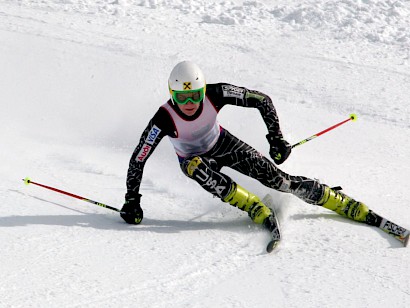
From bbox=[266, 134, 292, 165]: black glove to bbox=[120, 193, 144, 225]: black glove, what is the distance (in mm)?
1041

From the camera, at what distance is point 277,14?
11305mm

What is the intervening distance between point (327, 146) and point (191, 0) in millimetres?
5870

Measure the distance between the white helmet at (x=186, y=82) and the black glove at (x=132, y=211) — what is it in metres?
0.79

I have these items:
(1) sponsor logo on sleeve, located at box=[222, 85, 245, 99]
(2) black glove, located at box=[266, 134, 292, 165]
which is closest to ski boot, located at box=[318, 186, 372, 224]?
(2) black glove, located at box=[266, 134, 292, 165]

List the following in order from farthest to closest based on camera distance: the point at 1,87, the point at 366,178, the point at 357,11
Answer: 1. the point at 357,11
2. the point at 1,87
3. the point at 366,178

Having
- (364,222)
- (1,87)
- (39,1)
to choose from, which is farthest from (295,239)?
(39,1)

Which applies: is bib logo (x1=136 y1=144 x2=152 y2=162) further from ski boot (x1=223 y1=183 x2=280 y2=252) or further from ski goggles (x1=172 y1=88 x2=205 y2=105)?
ski boot (x1=223 y1=183 x2=280 y2=252)

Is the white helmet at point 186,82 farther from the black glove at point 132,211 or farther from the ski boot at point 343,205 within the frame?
the ski boot at point 343,205

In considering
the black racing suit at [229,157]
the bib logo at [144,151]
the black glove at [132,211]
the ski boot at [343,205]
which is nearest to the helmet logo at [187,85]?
the black racing suit at [229,157]

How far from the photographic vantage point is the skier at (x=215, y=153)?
4.56 meters

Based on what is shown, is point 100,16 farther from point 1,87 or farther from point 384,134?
point 384,134

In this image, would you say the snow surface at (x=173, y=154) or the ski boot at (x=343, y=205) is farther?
the ski boot at (x=343, y=205)

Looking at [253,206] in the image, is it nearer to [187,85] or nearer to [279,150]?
[279,150]

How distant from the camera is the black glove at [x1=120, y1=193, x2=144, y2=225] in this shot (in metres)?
4.79
